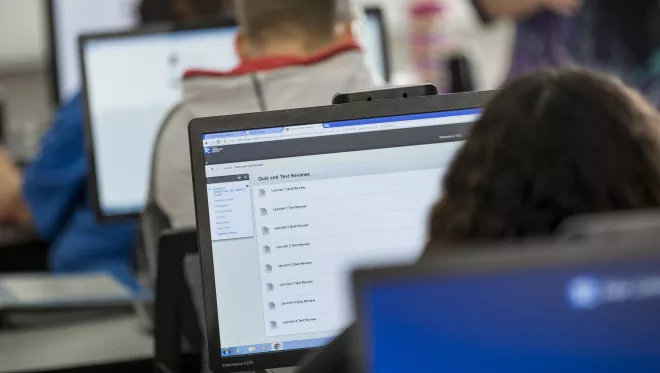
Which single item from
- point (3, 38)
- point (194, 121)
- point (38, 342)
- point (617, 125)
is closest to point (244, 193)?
point (194, 121)

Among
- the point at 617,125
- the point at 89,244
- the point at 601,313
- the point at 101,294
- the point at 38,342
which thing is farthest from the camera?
the point at 89,244

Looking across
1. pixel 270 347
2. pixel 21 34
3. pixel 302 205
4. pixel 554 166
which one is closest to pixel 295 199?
pixel 302 205

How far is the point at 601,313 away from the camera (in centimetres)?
47

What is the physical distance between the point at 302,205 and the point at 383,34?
1.22m

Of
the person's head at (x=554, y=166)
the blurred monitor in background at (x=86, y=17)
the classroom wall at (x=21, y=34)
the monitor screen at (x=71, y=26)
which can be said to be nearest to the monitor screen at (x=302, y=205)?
the person's head at (x=554, y=166)

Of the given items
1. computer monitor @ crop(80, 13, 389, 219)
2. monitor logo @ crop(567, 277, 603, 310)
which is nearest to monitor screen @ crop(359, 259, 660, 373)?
monitor logo @ crop(567, 277, 603, 310)

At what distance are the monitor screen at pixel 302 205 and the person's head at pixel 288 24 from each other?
2.07 feet

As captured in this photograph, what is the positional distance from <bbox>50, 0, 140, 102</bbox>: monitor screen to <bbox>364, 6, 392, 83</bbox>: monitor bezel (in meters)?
0.95

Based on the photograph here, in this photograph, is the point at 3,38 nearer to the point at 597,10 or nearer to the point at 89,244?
the point at 89,244

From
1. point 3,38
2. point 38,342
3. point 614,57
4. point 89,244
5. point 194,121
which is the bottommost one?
point 38,342

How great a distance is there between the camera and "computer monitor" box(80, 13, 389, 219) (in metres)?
2.05

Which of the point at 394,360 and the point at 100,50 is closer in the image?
the point at 394,360

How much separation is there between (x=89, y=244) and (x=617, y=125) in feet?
5.94

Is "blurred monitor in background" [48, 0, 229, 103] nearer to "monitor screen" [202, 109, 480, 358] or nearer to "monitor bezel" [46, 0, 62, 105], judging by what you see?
"monitor bezel" [46, 0, 62, 105]
